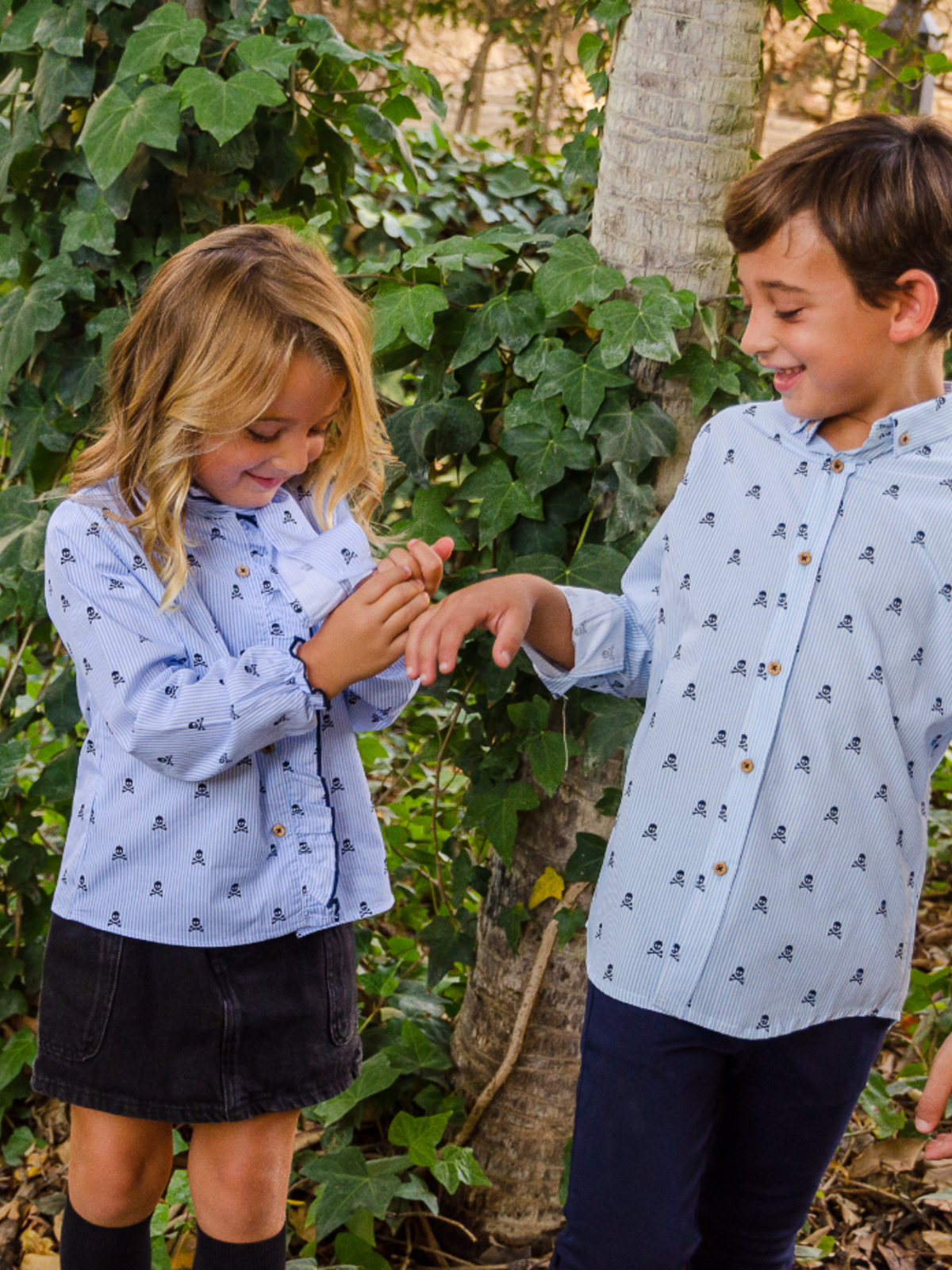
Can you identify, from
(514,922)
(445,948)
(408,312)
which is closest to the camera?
(408,312)

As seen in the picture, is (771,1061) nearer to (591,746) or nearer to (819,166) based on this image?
(591,746)

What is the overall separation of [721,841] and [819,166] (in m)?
0.71

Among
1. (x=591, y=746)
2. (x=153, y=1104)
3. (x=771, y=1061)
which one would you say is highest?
(x=591, y=746)

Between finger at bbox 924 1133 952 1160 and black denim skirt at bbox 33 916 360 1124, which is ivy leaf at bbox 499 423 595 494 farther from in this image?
finger at bbox 924 1133 952 1160

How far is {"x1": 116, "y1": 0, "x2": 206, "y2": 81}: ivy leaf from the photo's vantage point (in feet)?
6.00

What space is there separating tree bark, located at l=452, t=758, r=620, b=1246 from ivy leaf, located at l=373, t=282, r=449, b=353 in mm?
758

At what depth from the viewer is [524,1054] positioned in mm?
2062

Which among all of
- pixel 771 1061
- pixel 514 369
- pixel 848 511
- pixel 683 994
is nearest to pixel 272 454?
pixel 514 369

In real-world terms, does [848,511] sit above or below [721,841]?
above

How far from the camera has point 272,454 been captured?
1.42 m

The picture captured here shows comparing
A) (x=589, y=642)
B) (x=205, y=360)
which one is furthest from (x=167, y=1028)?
(x=205, y=360)

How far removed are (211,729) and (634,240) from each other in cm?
96

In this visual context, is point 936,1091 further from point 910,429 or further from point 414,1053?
point 414,1053

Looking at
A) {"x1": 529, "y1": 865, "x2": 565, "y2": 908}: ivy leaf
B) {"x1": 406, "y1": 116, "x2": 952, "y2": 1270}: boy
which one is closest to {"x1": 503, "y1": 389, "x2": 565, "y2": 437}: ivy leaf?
{"x1": 406, "y1": 116, "x2": 952, "y2": 1270}: boy
